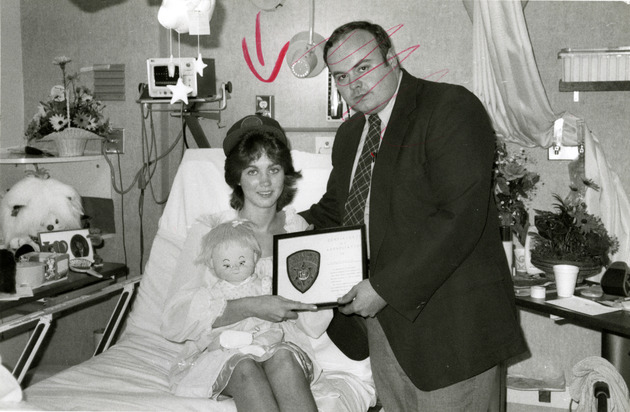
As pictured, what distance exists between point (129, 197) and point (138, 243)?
0.27m

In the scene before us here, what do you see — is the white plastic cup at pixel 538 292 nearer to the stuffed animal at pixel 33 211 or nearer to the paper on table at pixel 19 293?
the paper on table at pixel 19 293

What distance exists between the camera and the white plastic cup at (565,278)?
2.27 metres

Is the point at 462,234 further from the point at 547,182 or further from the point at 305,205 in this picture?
the point at 547,182

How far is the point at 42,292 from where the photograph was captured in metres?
2.25

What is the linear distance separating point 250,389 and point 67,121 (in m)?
1.98

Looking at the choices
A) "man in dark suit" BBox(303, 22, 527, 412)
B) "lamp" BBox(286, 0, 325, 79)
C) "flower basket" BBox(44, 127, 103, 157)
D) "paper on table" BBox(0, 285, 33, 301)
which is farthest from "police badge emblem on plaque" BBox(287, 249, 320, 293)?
"flower basket" BBox(44, 127, 103, 157)

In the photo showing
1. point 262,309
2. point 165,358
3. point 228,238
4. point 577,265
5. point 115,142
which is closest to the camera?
point 262,309

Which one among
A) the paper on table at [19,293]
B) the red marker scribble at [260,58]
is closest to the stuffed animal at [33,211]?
the paper on table at [19,293]

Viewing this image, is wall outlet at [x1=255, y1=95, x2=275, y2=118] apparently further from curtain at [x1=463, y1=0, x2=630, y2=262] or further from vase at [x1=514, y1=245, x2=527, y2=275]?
vase at [x1=514, y1=245, x2=527, y2=275]

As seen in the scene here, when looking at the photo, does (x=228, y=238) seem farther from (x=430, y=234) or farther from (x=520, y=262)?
(x=520, y=262)

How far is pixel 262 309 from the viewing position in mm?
1825

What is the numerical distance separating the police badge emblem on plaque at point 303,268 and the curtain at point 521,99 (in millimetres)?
1353

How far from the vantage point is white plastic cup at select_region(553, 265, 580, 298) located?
2.27 metres

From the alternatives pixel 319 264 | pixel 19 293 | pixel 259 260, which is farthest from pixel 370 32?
pixel 19 293
